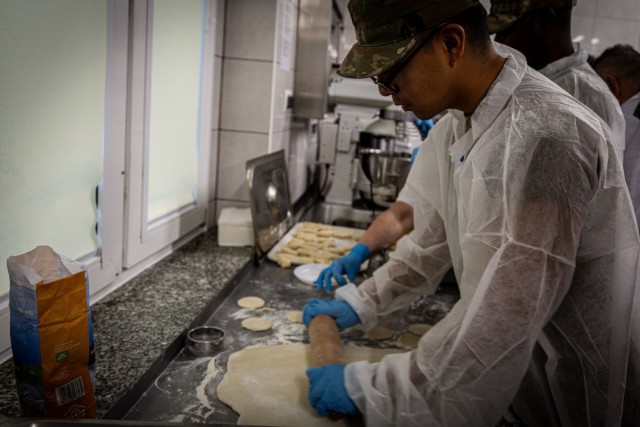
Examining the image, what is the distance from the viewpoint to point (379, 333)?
1.81 m

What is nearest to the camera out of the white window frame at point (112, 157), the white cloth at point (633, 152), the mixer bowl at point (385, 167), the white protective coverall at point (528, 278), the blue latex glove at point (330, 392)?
the white protective coverall at point (528, 278)

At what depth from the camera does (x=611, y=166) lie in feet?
3.57

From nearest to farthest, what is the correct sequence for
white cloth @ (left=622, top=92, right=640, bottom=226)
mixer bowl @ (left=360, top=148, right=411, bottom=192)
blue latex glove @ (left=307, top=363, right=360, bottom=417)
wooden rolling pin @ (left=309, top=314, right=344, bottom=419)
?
blue latex glove @ (left=307, top=363, right=360, bottom=417)
wooden rolling pin @ (left=309, top=314, right=344, bottom=419)
white cloth @ (left=622, top=92, right=640, bottom=226)
mixer bowl @ (left=360, top=148, right=411, bottom=192)

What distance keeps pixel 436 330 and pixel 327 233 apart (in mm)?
1695

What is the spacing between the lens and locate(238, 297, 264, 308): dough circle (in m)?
1.90

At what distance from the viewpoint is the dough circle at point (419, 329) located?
5.89 ft

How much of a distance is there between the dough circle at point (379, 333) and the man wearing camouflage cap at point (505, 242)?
1.77 feet

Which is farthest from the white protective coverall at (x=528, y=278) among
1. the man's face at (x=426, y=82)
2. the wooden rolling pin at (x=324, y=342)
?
the wooden rolling pin at (x=324, y=342)

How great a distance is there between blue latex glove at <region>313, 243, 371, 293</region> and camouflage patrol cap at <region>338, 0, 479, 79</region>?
1.02 meters

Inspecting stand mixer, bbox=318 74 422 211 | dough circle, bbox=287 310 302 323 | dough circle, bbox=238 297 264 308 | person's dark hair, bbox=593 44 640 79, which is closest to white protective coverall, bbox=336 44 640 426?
dough circle, bbox=287 310 302 323

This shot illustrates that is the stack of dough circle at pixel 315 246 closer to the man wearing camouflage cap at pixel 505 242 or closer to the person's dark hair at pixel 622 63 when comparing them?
the man wearing camouflage cap at pixel 505 242

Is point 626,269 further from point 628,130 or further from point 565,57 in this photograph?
point 628,130

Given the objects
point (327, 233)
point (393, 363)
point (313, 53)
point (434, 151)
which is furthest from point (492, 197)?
point (313, 53)

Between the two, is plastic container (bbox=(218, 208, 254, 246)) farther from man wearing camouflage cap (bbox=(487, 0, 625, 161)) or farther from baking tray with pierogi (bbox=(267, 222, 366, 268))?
man wearing camouflage cap (bbox=(487, 0, 625, 161))
